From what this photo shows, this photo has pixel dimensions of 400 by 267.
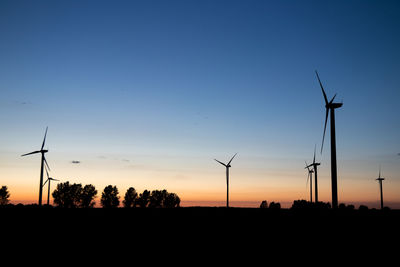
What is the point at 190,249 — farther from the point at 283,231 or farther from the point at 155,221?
the point at 155,221

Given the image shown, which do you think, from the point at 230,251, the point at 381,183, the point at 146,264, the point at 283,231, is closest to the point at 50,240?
the point at 146,264

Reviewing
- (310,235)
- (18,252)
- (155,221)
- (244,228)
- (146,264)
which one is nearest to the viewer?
(146,264)

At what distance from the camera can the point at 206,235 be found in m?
33.7

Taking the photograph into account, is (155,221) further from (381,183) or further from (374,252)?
(381,183)

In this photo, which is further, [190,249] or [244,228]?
[244,228]

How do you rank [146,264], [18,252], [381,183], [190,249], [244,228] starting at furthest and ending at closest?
[381,183] → [244,228] → [190,249] → [18,252] → [146,264]

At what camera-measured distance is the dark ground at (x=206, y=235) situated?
28469mm

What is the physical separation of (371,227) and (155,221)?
24001mm

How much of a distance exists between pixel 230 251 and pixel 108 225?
648 inches

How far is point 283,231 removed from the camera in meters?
35.7

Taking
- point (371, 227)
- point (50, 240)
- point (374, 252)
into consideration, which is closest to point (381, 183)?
point (371, 227)

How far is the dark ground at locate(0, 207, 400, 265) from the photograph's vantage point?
2847cm

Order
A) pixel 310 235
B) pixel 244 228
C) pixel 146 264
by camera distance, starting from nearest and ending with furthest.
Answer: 1. pixel 146 264
2. pixel 310 235
3. pixel 244 228

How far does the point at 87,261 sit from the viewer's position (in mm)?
24281
